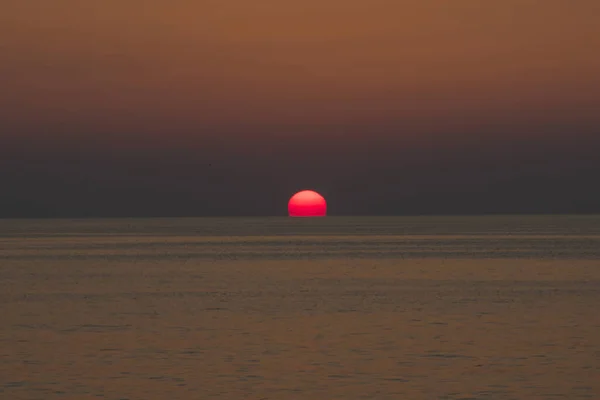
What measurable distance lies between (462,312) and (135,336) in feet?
46.7

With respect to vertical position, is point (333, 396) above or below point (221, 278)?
below

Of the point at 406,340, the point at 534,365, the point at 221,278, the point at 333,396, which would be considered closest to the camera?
the point at 333,396

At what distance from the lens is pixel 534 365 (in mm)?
30297

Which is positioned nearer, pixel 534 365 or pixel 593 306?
pixel 534 365

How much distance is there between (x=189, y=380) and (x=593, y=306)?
24.3m

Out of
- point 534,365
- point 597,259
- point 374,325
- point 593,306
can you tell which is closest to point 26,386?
point 534,365

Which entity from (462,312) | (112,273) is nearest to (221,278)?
(112,273)

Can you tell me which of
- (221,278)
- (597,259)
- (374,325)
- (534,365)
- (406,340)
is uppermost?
(597,259)

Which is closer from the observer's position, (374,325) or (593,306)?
(374,325)

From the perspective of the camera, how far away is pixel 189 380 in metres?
28.3

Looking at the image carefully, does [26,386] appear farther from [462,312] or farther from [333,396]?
[462,312]

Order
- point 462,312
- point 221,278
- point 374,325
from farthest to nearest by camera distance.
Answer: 1. point 221,278
2. point 462,312
3. point 374,325

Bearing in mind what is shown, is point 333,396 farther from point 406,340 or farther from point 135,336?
point 135,336

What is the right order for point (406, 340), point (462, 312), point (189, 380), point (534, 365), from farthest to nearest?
1. point (462, 312)
2. point (406, 340)
3. point (534, 365)
4. point (189, 380)
